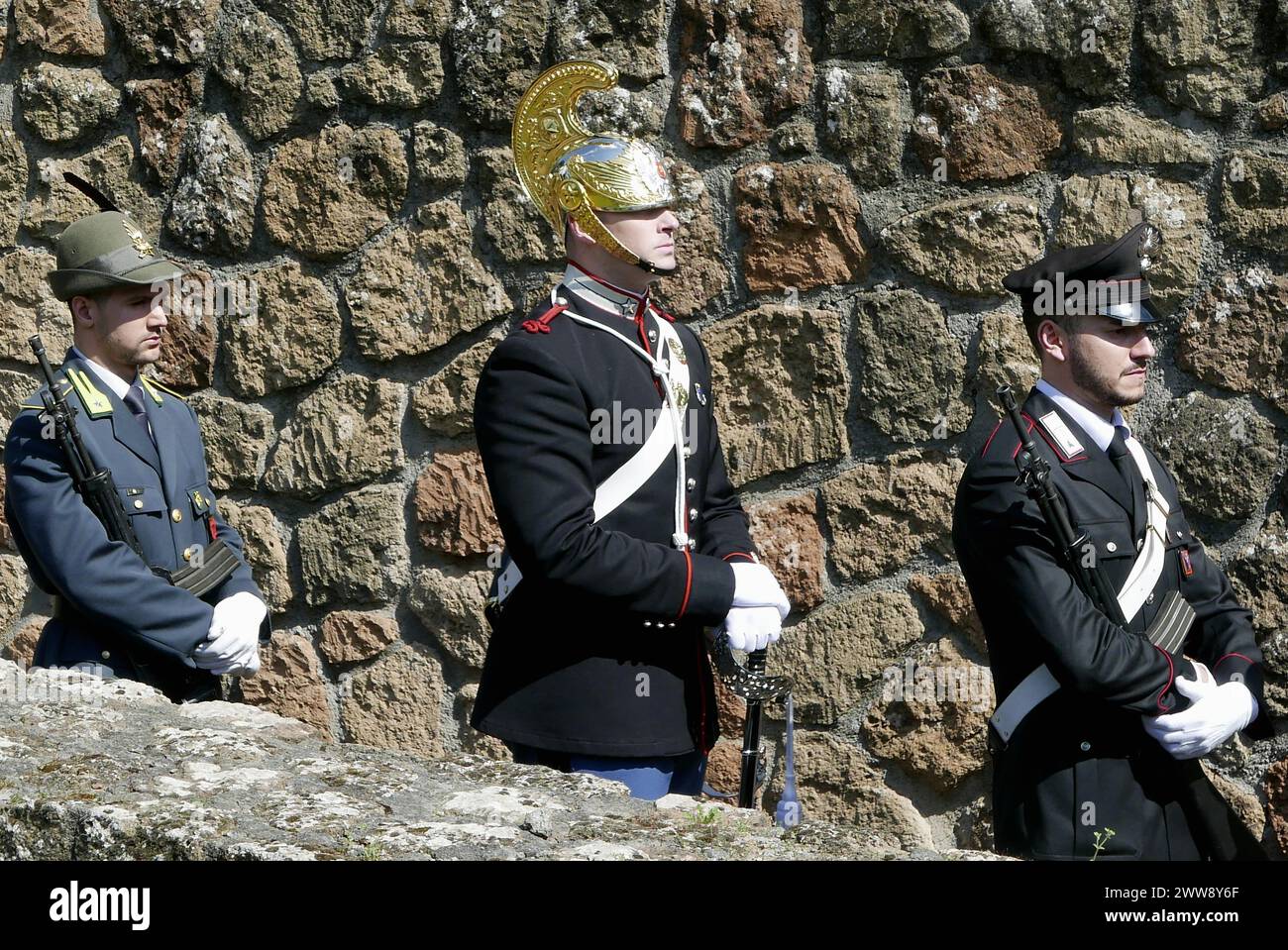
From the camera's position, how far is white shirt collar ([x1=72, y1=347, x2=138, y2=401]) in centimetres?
350

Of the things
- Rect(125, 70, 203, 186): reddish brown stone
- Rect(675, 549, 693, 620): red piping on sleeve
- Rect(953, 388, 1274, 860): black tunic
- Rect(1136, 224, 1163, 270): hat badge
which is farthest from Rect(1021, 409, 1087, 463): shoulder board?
Rect(125, 70, 203, 186): reddish brown stone

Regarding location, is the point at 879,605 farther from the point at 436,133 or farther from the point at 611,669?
the point at 436,133

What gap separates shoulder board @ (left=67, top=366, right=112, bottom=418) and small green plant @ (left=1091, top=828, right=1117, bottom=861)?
6.77 feet

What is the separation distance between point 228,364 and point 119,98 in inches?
30.7

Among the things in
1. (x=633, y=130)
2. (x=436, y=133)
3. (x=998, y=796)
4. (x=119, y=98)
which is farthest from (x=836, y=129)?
(x=119, y=98)

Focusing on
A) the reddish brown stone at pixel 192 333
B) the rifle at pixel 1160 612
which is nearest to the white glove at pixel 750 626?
the rifle at pixel 1160 612

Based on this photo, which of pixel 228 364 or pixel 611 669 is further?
pixel 228 364

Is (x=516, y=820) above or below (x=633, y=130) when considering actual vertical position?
below

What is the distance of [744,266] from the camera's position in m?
3.99

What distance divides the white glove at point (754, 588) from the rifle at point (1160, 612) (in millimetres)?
499

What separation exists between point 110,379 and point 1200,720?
87.1 inches

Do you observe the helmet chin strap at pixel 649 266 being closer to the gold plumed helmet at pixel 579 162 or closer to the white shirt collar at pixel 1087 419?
the gold plumed helmet at pixel 579 162

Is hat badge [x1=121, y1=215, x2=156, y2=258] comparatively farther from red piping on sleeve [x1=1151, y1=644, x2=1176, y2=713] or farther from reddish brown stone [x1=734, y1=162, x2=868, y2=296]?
red piping on sleeve [x1=1151, y1=644, x2=1176, y2=713]

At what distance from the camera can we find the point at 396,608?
4.37 meters
